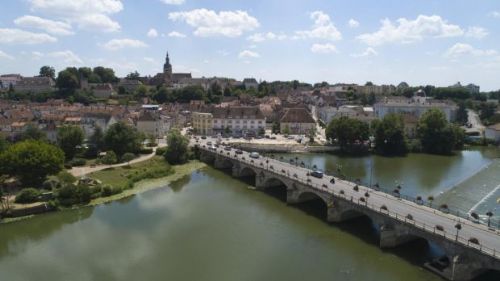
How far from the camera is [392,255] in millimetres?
29594

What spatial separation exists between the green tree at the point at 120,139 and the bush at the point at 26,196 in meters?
20.1

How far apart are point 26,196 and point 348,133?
50.3m

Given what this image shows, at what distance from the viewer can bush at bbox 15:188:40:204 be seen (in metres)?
40.7

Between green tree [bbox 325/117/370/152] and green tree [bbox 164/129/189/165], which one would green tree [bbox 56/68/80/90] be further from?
green tree [bbox 325/117/370/152]

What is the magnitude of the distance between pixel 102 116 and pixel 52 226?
43.8 meters

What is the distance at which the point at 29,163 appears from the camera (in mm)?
43625

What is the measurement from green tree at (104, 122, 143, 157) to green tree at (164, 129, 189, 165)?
5.02 m

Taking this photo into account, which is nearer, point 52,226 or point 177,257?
point 177,257

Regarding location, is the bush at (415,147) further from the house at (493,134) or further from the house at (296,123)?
the house at (493,134)

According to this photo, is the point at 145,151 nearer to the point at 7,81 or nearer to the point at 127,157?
the point at 127,157

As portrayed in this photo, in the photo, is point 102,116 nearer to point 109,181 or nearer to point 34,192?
point 109,181

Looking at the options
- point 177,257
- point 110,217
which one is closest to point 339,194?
point 177,257

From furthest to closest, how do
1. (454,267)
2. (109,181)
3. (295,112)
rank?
(295,112) → (109,181) → (454,267)

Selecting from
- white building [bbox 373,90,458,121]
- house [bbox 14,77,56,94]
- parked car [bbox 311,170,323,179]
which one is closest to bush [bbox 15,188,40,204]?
parked car [bbox 311,170,323,179]
